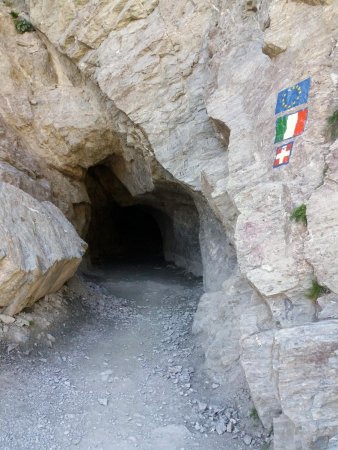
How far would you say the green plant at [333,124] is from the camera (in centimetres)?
551

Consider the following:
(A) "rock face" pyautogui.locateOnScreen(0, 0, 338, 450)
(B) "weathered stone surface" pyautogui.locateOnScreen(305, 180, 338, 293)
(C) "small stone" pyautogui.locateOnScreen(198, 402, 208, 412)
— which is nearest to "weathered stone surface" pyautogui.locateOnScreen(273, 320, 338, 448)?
(A) "rock face" pyautogui.locateOnScreen(0, 0, 338, 450)

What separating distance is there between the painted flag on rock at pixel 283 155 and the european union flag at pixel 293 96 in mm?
585

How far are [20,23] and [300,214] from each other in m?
9.07

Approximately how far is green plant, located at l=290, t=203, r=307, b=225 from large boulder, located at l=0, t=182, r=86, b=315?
424 centimetres

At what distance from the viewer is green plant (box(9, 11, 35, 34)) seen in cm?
1070

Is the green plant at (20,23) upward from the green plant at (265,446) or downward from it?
upward

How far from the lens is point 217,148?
8.56 meters

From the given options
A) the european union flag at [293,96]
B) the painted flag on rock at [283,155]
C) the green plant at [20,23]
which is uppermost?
the green plant at [20,23]

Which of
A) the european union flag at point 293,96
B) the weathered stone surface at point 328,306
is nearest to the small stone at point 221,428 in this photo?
the weathered stone surface at point 328,306

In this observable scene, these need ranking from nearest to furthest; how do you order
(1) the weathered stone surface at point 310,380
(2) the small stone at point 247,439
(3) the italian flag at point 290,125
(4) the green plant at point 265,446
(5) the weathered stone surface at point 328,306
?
(1) the weathered stone surface at point 310,380, (5) the weathered stone surface at point 328,306, (4) the green plant at point 265,446, (2) the small stone at point 247,439, (3) the italian flag at point 290,125

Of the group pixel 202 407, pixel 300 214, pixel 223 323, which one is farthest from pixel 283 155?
pixel 202 407

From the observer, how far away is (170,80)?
9.52 m

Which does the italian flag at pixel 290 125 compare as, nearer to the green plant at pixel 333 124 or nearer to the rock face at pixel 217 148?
the rock face at pixel 217 148

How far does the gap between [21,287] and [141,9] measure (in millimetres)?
6731
